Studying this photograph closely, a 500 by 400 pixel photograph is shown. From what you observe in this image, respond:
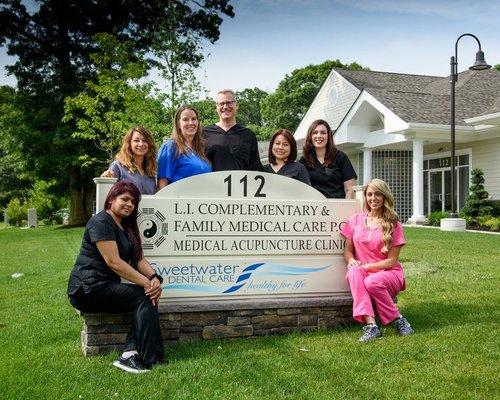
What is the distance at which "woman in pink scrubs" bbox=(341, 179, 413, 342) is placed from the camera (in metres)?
4.84

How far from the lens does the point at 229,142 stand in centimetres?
526

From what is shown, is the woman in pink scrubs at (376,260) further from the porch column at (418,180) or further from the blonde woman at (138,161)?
the porch column at (418,180)

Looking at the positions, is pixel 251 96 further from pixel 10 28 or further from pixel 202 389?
pixel 202 389

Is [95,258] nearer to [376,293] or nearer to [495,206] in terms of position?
[376,293]

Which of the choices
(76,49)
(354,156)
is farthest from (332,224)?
(76,49)

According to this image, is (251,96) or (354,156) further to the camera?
(251,96)

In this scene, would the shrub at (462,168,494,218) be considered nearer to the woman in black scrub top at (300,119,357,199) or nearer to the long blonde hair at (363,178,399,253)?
the woman in black scrub top at (300,119,357,199)

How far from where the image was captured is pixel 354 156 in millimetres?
23234

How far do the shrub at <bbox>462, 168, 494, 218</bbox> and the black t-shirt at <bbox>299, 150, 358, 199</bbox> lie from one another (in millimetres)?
13219

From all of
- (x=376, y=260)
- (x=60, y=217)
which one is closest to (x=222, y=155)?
(x=376, y=260)

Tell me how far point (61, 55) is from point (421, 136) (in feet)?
53.9

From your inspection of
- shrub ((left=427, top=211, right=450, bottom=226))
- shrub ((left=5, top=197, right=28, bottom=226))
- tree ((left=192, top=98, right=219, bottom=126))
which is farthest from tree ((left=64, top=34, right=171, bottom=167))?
shrub ((left=5, top=197, right=28, bottom=226))

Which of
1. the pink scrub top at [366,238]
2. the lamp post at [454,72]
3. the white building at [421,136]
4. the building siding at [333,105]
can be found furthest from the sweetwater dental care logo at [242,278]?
the building siding at [333,105]

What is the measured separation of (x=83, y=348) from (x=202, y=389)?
1.36 meters
